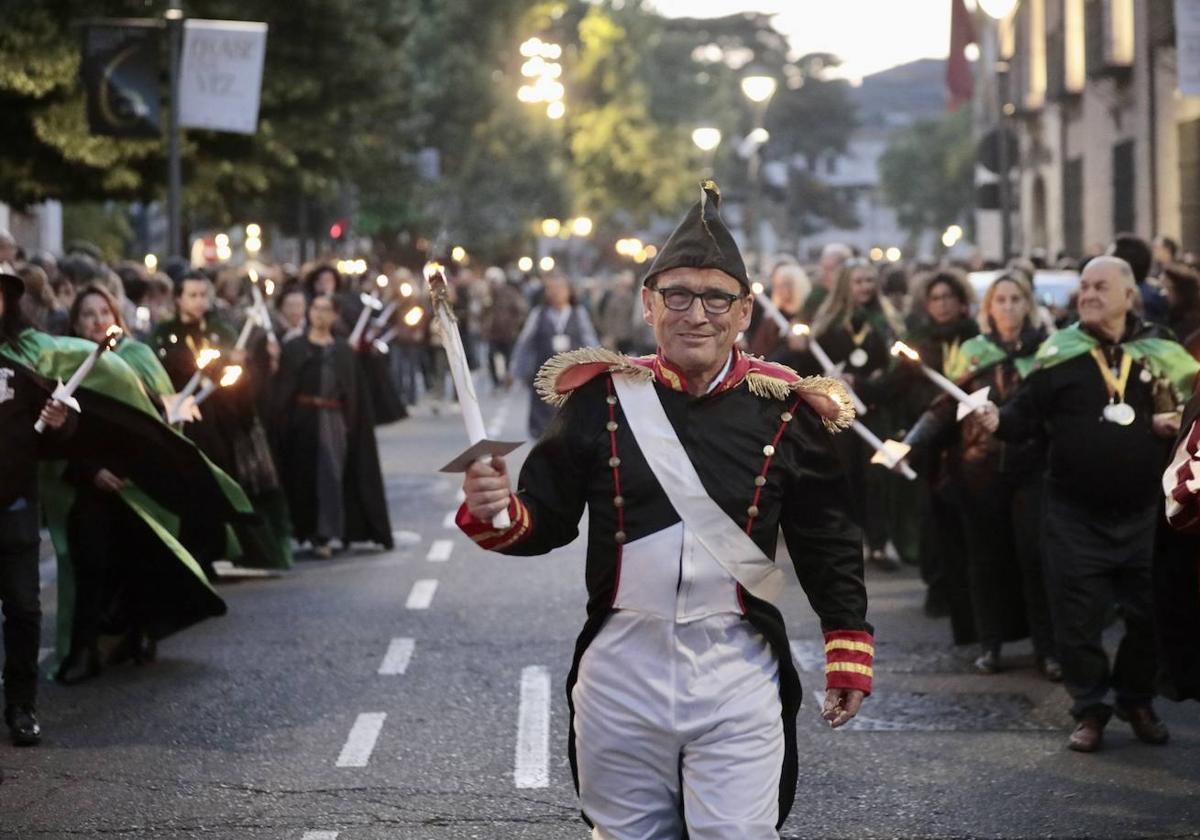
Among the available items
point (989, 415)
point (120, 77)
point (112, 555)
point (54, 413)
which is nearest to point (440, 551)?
point (112, 555)

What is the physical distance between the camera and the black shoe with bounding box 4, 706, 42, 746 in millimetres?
8891

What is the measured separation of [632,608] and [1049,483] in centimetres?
436

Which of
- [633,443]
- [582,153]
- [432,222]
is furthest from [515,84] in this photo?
[633,443]

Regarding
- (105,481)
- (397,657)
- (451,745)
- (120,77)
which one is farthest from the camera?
(120,77)

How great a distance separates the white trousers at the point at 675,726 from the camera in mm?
4938

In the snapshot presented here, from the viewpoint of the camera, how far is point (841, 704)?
5.21 metres

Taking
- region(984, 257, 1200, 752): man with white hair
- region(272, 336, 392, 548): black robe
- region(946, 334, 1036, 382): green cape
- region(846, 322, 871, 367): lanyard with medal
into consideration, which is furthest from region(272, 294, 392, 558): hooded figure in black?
region(984, 257, 1200, 752): man with white hair

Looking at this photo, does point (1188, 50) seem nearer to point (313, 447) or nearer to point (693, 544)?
point (313, 447)

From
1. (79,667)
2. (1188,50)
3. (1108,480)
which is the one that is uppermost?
(1188,50)

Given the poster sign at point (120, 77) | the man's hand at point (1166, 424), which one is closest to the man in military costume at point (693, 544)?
the man's hand at point (1166, 424)

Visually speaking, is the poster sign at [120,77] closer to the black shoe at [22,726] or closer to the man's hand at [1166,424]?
the black shoe at [22,726]

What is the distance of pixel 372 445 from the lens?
15586 mm

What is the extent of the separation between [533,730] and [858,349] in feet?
19.1

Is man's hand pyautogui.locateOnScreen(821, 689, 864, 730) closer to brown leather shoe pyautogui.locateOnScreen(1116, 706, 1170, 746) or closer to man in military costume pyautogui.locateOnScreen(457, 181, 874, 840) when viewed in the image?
man in military costume pyautogui.locateOnScreen(457, 181, 874, 840)
